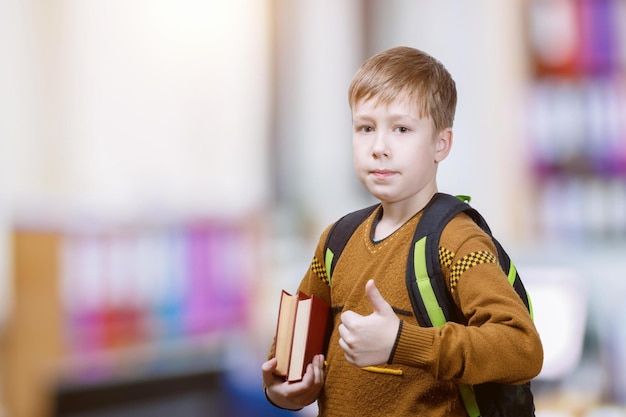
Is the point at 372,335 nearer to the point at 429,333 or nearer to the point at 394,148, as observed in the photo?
the point at 429,333

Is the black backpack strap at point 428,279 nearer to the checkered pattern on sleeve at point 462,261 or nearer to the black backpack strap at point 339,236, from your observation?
the checkered pattern on sleeve at point 462,261

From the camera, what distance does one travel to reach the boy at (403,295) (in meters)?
0.74

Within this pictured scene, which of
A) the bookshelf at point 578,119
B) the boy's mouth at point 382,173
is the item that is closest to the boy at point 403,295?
the boy's mouth at point 382,173

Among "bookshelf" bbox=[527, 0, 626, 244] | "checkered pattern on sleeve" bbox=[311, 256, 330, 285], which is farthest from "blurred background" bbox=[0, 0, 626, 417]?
"checkered pattern on sleeve" bbox=[311, 256, 330, 285]

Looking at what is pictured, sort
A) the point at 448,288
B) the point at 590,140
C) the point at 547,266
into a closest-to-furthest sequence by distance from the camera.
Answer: the point at 448,288, the point at 547,266, the point at 590,140

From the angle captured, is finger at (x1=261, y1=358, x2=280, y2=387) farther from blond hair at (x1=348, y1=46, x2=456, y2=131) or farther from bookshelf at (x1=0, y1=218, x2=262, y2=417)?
bookshelf at (x1=0, y1=218, x2=262, y2=417)

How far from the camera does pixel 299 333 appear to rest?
882mm

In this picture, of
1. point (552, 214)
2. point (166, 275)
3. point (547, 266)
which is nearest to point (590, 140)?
point (552, 214)

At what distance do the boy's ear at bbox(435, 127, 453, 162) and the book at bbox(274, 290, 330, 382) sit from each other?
0.19 meters

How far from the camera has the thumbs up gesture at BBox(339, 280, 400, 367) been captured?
0.74 m

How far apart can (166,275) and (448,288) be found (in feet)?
6.36

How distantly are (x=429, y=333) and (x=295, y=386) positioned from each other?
197mm

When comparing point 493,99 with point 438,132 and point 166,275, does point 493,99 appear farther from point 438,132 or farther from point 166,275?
point 438,132

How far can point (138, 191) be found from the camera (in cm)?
263
